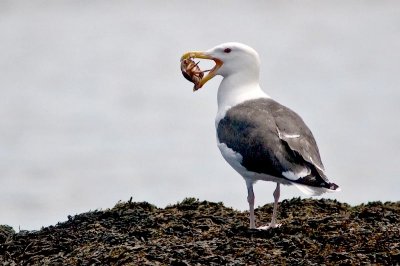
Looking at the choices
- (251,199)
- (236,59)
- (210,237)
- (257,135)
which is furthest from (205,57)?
(210,237)

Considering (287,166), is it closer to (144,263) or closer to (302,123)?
(302,123)

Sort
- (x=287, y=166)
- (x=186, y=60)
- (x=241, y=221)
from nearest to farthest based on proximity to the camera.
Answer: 1. (x=287, y=166)
2. (x=241, y=221)
3. (x=186, y=60)

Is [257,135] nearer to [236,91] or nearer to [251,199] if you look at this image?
[251,199]

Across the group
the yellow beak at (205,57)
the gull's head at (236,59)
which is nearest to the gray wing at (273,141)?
the gull's head at (236,59)

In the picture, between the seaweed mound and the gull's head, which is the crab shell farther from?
the seaweed mound

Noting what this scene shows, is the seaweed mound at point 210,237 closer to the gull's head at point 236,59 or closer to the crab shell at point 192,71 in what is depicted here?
the crab shell at point 192,71

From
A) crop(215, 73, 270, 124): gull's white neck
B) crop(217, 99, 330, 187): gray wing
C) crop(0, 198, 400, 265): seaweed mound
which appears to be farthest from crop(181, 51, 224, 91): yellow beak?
crop(0, 198, 400, 265): seaweed mound

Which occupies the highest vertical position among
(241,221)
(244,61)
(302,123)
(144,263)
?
(244,61)

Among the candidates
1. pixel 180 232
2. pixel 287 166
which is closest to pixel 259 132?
pixel 287 166
